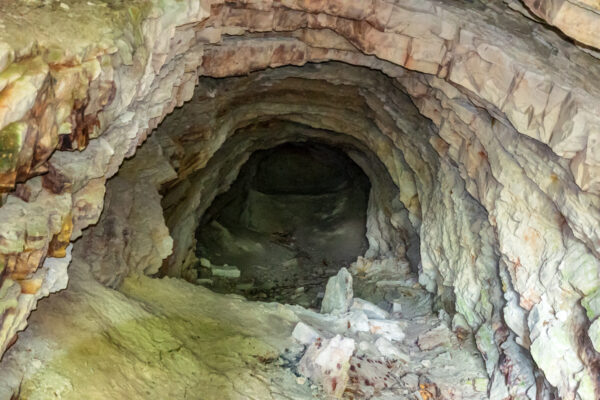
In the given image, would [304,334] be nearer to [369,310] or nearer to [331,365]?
[331,365]

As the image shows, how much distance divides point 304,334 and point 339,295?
1952 mm

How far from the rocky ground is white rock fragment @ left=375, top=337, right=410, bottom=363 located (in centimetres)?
1

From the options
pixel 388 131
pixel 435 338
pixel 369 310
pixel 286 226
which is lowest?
pixel 286 226

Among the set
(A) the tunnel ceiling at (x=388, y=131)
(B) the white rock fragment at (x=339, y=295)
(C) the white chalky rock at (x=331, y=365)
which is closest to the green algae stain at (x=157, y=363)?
(C) the white chalky rock at (x=331, y=365)

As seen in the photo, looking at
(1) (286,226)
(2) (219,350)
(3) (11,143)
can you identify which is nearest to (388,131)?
(2) (219,350)

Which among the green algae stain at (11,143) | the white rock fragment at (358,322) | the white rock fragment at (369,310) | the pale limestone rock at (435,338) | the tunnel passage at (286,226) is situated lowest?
the tunnel passage at (286,226)

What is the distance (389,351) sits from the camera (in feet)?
23.0

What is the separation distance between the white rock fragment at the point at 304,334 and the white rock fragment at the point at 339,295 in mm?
1667

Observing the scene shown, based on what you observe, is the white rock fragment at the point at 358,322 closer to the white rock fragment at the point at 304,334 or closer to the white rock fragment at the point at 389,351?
the white rock fragment at the point at 389,351

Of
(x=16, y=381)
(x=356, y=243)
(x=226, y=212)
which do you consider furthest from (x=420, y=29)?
(x=226, y=212)

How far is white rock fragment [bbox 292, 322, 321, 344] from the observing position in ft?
21.8

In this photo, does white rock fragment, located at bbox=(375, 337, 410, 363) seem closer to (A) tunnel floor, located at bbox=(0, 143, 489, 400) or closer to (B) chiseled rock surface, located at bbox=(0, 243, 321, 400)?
(A) tunnel floor, located at bbox=(0, 143, 489, 400)

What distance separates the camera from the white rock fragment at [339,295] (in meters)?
8.48

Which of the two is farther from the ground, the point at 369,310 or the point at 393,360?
the point at 393,360
